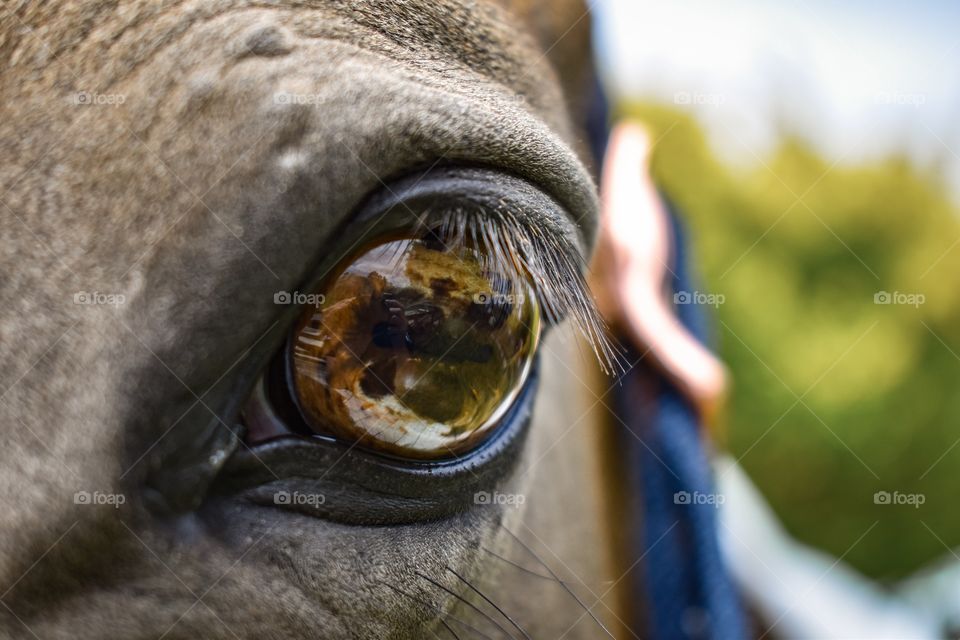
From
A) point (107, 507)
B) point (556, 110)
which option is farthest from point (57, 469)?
point (556, 110)

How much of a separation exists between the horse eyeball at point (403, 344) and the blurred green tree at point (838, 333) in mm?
8149

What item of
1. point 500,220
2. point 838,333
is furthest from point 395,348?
point 838,333

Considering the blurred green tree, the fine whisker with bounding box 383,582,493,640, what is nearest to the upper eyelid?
the fine whisker with bounding box 383,582,493,640

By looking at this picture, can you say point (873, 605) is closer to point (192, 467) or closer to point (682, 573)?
point (682, 573)

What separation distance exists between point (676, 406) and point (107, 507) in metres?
1.24

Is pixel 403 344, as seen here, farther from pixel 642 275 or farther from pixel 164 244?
pixel 642 275

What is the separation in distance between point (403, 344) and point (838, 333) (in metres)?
11.1

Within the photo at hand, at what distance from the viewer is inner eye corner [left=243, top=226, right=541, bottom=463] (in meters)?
0.79

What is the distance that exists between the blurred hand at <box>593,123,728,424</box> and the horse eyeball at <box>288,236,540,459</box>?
2.86 ft

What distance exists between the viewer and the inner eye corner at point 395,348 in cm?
79

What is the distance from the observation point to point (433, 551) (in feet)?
2.88

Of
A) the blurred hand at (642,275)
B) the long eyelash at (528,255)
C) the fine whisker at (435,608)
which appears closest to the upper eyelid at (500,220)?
the long eyelash at (528,255)

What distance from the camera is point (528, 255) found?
846mm

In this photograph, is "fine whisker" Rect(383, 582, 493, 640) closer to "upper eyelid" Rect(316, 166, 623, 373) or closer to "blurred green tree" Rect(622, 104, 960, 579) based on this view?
"upper eyelid" Rect(316, 166, 623, 373)
